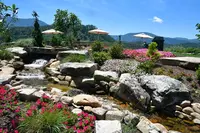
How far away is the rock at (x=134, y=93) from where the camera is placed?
6.75 metres

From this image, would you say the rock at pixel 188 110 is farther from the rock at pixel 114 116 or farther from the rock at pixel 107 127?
the rock at pixel 107 127

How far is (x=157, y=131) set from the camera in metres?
4.55

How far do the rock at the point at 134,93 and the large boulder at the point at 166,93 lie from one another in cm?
23

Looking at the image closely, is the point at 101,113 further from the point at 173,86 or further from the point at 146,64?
the point at 146,64

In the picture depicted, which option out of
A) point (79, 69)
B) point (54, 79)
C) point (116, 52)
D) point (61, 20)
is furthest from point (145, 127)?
point (61, 20)

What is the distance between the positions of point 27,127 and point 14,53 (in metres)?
10.5

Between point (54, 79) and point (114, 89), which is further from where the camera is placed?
point (54, 79)

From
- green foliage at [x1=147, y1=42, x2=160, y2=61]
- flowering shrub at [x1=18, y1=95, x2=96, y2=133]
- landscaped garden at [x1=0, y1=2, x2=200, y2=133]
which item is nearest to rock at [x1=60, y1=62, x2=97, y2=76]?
landscaped garden at [x1=0, y1=2, x2=200, y2=133]

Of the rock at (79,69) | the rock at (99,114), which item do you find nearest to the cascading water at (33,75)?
the rock at (79,69)

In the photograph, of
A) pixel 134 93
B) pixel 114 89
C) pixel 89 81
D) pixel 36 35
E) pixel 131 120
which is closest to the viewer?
pixel 131 120

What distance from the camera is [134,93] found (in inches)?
276

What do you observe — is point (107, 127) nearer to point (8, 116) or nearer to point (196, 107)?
point (8, 116)

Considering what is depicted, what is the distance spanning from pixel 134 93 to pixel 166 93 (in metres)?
1.01

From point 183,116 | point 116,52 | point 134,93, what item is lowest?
point 183,116
